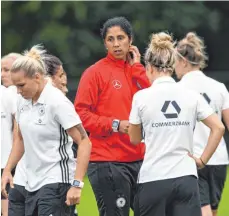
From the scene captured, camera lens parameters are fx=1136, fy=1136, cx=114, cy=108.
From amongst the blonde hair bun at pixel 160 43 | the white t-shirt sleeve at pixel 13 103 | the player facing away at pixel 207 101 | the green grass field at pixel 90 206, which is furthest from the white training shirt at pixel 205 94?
the green grass field at pixel 90 206

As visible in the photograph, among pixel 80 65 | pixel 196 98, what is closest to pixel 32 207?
pixel 196 98

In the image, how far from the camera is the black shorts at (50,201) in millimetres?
8062

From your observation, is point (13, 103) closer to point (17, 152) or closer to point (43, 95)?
point (17, 152)

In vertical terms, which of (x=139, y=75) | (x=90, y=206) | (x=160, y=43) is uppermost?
(x=160, y=43)

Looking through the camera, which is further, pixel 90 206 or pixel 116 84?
pixel 90 206

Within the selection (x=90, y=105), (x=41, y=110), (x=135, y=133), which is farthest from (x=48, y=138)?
(x=90, y=105)

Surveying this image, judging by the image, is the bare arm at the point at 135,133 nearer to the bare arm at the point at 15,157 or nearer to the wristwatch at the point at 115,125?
the wristwatch at the point at 115,125

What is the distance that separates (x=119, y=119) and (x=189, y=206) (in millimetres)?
1257

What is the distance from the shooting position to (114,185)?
886cm

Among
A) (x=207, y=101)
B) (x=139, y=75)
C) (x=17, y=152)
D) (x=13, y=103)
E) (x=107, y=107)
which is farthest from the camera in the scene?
(x=13, y=103)

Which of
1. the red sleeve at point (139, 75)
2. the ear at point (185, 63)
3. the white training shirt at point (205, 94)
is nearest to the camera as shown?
the red sleeve at point (139, 75)

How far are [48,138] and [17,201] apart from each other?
64 centimetres

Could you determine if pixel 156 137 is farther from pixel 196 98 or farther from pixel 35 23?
pixel 35 23

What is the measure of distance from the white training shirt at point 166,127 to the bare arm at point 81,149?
0.39m
